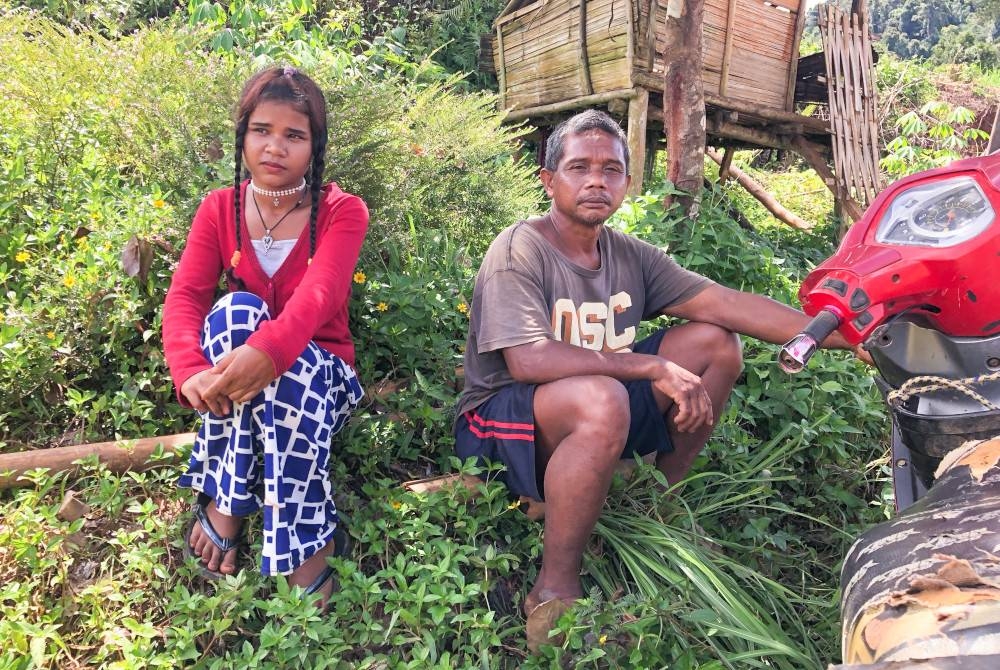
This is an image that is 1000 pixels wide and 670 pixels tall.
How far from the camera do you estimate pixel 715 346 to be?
2.33 m

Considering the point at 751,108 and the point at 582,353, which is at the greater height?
the point at 751,108

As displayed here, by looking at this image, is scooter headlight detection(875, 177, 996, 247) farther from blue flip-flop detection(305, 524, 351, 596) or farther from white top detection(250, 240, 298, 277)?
white top detection(250, 240, 298, 277)

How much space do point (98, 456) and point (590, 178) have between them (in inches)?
70.9

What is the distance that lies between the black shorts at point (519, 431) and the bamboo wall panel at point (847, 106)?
5.80 metres

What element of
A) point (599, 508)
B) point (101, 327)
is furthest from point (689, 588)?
point (101, 327)

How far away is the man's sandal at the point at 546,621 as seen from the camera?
1.95 metres

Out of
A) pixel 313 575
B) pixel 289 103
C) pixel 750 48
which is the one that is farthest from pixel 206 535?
pixel 750 48

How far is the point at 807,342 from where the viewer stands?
3.54ft

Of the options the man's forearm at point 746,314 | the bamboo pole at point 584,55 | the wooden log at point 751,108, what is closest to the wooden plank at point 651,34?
the wooden log at point 751,108

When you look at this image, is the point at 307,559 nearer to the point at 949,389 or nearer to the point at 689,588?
the point at 689,588

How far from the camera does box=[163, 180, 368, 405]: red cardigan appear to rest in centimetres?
212

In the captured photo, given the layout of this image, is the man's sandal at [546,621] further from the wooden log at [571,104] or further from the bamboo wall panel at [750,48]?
the bamboo wall panel at [750,48]

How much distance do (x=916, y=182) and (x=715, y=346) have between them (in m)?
1.24

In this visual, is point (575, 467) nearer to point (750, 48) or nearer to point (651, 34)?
point (651, 34)
